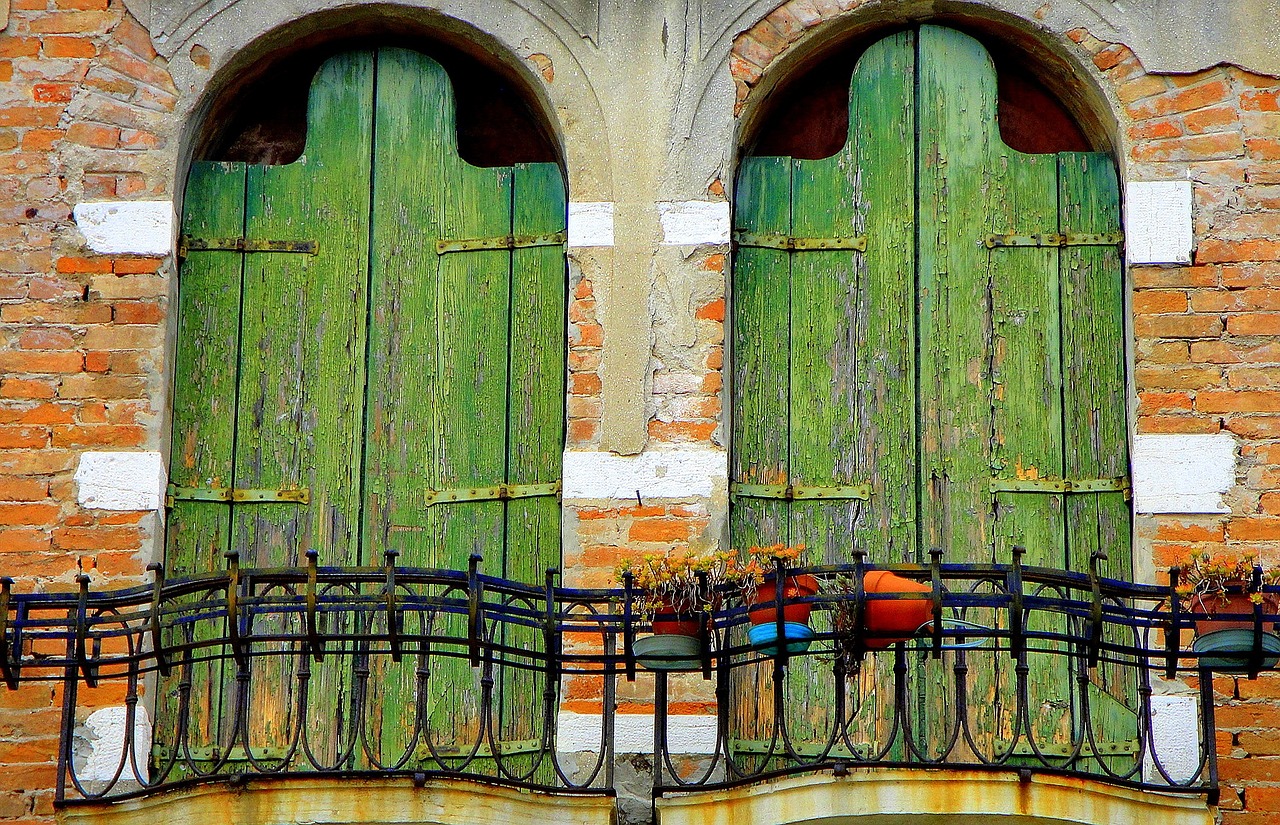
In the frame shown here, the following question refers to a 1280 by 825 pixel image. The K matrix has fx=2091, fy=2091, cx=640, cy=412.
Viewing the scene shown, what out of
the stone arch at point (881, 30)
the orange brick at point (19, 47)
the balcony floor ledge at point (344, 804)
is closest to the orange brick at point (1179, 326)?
the stone arch at point (881, 30)

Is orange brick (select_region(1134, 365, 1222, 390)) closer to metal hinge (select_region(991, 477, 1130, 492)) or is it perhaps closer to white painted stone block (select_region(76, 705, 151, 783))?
metal hinge (select_region(991, 477, 1130, 492))

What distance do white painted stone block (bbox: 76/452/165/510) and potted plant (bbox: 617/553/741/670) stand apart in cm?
196

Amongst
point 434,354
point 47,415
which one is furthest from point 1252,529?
point 47,415

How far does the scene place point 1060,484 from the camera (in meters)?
7.79

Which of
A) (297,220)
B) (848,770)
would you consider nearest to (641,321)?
(297,220)

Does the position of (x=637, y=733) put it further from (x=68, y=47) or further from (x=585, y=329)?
(x=68, y=47)

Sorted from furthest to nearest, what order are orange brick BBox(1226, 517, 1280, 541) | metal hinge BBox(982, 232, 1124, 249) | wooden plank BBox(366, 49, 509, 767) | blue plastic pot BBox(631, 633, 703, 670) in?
metal hinge BBox(982, 232, 1124, 249) → wooden plank BBox(366, 49, 509, 767) → orange brick BBox(1226, 517, 1280, 541) → blue plastic pot BBox(631, 633, 703, 670)

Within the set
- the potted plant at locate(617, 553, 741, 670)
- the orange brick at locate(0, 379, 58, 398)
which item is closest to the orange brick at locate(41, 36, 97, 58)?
the orange brick at locate(0, 379, 58, 398)

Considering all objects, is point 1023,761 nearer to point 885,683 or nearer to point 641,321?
point 885,683

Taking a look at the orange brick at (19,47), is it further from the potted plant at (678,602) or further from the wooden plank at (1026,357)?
the wooden plank at (1026,357)

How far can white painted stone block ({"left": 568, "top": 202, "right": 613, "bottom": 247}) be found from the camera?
7.92 m

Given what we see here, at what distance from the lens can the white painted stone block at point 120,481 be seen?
302 inches

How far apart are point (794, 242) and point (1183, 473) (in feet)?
5.60

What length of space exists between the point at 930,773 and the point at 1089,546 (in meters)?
1.50
